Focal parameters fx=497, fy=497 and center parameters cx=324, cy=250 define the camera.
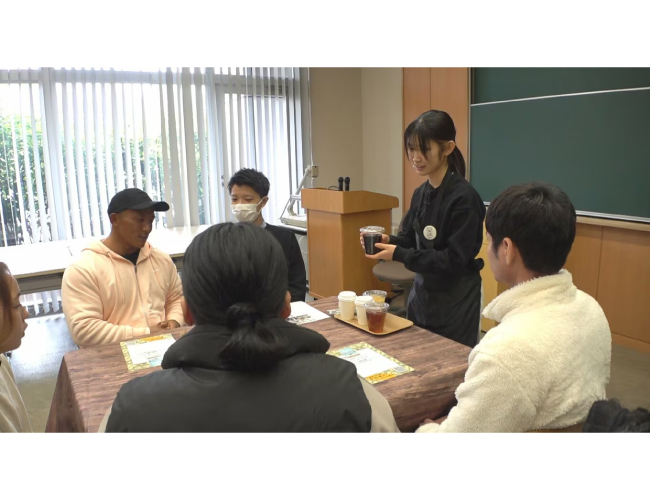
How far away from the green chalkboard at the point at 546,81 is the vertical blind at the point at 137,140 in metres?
2.10

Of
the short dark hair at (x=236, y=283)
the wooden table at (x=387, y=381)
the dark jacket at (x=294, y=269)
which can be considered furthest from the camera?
the dark jacket at (x=294, y=269)

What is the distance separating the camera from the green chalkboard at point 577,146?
11.4 feet

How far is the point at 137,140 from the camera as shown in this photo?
4863mm

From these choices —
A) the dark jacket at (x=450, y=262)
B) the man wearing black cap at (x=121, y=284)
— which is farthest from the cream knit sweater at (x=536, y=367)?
the man wearing black cap at (x=121, y=284)

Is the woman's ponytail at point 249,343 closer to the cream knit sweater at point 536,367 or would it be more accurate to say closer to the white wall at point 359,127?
the cream knit sweater at point 536,367

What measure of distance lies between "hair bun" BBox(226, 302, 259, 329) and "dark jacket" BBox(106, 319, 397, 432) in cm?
2

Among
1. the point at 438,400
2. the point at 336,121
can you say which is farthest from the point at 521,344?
the point at 336,121

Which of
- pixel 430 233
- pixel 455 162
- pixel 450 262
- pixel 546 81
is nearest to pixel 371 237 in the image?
pixel 430 233

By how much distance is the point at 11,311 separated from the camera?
1.29 metres

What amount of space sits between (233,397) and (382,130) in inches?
212

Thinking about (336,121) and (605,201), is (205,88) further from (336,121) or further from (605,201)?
(605,201)

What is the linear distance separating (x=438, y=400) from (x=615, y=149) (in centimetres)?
297

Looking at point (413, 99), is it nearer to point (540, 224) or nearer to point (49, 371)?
point (49, 371)

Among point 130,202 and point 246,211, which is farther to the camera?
point 246,211
